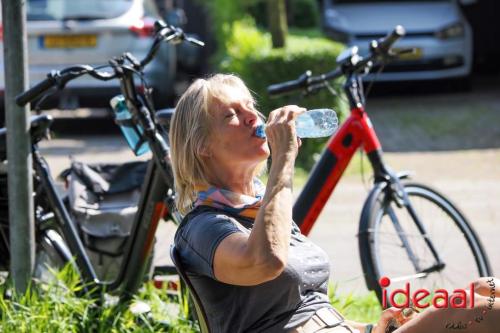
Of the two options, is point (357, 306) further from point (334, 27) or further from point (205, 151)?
point (334, 27)

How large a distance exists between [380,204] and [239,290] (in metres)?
1.77

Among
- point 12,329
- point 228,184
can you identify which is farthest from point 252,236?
point 12,329

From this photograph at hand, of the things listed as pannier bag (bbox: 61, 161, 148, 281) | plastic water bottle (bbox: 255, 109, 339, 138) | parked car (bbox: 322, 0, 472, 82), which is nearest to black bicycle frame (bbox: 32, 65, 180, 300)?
pannier bag (bbox: 61, 161, 148, 281)

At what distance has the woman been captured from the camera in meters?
2.87

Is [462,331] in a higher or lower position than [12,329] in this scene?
higher

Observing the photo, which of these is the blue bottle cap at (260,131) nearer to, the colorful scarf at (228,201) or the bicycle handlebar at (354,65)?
the colorful scarf at (228,201)

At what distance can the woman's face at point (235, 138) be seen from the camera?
312 cm

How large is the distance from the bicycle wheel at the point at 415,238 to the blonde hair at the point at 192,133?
152 centimetres

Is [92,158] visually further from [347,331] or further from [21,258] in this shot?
[347,331]

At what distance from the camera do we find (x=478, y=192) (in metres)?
8.42

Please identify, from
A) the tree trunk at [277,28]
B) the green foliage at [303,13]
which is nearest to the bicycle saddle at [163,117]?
the tree trunk at [277,28]

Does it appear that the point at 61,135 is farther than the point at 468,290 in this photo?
Yes

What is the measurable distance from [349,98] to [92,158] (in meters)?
5.46

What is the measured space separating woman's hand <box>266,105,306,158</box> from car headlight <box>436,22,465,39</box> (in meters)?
10.6
